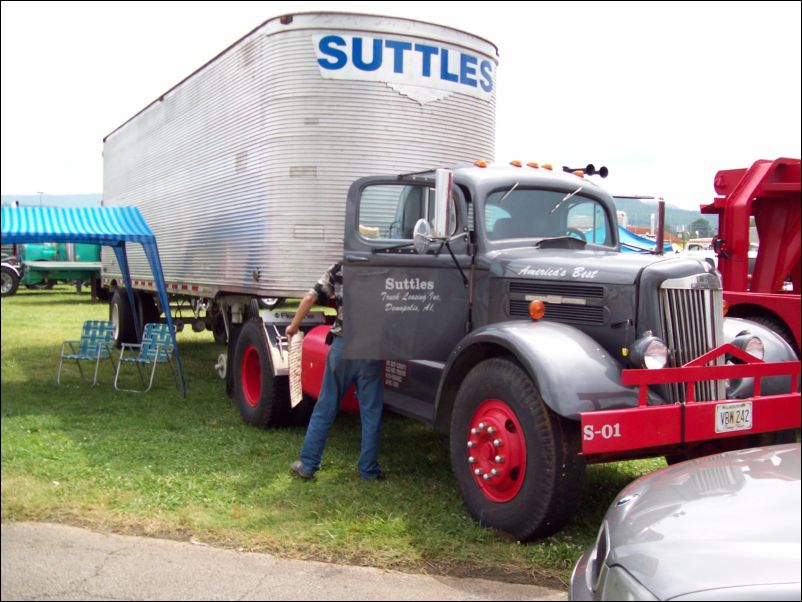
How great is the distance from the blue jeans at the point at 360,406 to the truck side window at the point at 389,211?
2.77ft

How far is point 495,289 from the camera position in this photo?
4.73 meters

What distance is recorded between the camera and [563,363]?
3.84 metres

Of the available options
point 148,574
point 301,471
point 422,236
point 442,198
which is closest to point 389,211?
point 422,236

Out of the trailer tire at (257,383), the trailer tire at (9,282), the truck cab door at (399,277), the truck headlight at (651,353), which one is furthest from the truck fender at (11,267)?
the trailer tire at (257,383)

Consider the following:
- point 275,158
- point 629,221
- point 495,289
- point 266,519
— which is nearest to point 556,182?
point 629,221

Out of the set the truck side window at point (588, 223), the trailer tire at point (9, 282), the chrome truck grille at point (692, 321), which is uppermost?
the truck side window at point (588, 223)

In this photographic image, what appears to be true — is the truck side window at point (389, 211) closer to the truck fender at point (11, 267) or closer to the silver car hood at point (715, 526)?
the silver car hood at point (715, 526)

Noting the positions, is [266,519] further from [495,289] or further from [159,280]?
[159,280]

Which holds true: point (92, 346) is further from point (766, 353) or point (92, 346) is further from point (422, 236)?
point (766, 353)

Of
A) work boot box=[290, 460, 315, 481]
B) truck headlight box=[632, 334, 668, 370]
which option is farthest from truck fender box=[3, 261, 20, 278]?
work boot box=[290, 460, 315, 481]

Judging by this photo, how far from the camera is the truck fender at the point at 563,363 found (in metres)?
3.72

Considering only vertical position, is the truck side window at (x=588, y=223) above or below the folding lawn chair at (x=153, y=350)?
above

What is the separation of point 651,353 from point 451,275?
4.76ft

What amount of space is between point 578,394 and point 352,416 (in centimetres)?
377
